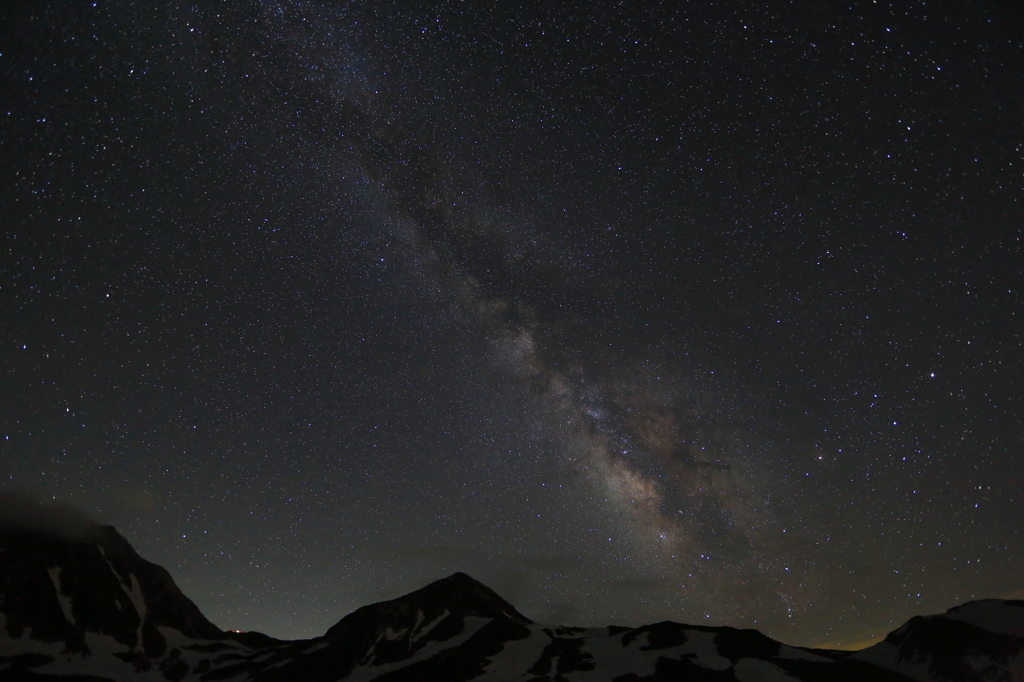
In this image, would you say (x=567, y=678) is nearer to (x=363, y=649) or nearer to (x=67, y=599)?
(x=363, y=649)

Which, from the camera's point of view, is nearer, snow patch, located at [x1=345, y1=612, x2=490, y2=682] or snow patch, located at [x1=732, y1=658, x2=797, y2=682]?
snow patch, located at [x1=732, y1=658, x2=797, y2=682]

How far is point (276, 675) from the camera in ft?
313

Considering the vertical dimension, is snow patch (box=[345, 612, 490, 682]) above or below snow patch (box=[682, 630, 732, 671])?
below

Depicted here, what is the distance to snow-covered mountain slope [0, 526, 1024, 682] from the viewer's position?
8431cm

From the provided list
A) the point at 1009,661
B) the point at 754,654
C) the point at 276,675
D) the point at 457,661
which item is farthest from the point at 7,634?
the point at 1009,661

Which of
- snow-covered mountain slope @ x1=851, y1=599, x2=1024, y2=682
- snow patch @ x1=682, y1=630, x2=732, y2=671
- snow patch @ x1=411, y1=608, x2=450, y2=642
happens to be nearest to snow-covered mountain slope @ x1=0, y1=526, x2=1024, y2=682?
snow-covered mountain slope @ x1=851, y1=599, x2=1024, y2=682

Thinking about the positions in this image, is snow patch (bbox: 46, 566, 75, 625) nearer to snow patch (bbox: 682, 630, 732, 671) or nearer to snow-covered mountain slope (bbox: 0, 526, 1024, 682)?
snow-covered mountain slope (bbox: 0, 526, 1024, 682)

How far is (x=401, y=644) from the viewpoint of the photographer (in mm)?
104562

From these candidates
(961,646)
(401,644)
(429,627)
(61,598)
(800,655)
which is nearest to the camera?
(800,655)

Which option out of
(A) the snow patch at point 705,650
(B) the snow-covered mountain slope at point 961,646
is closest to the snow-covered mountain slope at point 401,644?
(B) the snow-covered mountain slope at point 961,646

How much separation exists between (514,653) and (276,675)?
45.5 m

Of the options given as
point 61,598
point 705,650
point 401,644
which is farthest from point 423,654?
point 61,598

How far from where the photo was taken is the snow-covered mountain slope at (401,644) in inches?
3319

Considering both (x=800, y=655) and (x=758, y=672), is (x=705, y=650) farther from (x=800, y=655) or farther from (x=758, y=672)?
(x=800, y=655)
